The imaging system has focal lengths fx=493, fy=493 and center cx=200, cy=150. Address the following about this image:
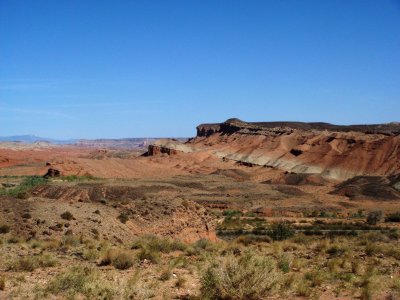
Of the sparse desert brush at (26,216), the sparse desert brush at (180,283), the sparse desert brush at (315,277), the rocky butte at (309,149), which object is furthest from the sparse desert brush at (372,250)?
the rocky butte at (309,149)

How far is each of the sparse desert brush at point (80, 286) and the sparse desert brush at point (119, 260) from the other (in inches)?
75.0

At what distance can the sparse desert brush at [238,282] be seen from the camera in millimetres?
10453

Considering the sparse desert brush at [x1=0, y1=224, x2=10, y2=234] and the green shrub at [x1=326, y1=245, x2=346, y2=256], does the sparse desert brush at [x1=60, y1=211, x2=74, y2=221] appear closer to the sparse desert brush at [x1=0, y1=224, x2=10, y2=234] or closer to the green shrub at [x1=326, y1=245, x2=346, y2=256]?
the sparse desert brush at [x1=0, y1=224, x2=10, y2=234]

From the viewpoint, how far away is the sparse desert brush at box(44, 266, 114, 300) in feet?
33.6

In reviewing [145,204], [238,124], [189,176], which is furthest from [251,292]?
[238,124]

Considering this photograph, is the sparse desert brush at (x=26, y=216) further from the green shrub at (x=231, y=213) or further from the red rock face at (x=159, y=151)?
the red rock face at (x=159, y=151)

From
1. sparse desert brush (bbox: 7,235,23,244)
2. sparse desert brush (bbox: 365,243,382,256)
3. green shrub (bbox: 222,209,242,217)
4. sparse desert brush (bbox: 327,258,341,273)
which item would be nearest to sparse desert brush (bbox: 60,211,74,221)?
sparse desert brush (bbox: 7,235,23,244)

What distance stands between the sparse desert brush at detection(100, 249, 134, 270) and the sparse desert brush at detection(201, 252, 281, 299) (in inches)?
145

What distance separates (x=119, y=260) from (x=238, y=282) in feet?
15.4

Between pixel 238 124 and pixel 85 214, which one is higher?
pixel 238 124

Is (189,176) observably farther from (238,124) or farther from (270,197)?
(238,124)

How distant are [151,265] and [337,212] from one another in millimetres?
43756

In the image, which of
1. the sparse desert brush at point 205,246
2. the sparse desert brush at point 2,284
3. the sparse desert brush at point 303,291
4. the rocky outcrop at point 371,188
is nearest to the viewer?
the sparse desert brush at point 2,284

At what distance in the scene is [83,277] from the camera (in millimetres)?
11492
